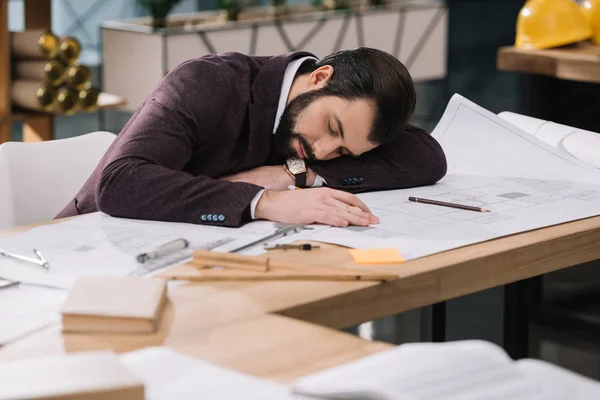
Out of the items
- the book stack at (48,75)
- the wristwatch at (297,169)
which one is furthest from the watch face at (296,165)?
the book stack at (48,75)

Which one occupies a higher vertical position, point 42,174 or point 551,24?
point 551,24

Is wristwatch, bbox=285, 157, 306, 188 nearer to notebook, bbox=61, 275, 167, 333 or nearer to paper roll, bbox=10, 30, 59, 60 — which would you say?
notebook, bbox=61, 275, 167, 333

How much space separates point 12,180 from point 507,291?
3.98 ft

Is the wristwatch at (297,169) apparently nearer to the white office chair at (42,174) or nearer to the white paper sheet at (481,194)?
the white paper sheet at (481,194)

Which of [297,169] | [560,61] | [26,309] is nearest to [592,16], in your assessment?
[560,61]

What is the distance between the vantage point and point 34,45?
11.3 ft

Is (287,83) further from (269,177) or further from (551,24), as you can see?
(551,24)

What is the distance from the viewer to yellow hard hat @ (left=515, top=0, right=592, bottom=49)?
11.9 feet

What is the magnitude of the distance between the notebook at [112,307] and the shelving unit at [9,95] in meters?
2.35

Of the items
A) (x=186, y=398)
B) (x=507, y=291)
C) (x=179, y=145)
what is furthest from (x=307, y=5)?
(x=186, y=398)

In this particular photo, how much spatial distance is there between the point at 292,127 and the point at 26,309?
0.80 m

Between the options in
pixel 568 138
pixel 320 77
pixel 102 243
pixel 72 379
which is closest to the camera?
pixel 72 379

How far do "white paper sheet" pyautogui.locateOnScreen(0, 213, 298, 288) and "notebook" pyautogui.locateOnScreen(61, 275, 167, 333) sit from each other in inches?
6.0

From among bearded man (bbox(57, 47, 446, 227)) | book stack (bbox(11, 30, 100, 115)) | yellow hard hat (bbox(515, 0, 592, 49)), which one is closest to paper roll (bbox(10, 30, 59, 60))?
book stack (bbox(11, 30, 100, 115))
